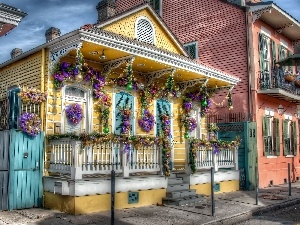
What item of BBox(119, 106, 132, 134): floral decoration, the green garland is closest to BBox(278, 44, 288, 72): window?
BBox(119, 106, 132, 134): floral decoration

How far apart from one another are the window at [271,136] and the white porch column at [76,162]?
33.6ft

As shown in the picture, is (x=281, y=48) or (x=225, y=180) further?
(x=281, y=48)

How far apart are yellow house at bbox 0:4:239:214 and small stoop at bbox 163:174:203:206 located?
103 mm

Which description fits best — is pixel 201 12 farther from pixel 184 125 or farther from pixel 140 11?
pixel 184 125

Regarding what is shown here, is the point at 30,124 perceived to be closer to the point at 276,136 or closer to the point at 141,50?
the point at 141,50

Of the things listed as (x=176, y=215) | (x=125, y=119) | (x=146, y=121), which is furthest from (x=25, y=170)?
(x=146, y=121)

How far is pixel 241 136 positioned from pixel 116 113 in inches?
239

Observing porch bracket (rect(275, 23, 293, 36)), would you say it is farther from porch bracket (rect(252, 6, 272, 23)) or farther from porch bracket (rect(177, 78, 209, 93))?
porch bracket (rect(177, 78, 209, 93))

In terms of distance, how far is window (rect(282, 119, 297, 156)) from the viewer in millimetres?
18375

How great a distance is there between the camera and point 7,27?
616cm

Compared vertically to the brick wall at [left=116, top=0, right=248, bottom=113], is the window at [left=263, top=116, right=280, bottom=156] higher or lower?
lower

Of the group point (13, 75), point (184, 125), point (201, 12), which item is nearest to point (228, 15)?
point (201, 12)

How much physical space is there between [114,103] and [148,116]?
5.31 feet

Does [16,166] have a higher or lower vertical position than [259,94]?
lower
